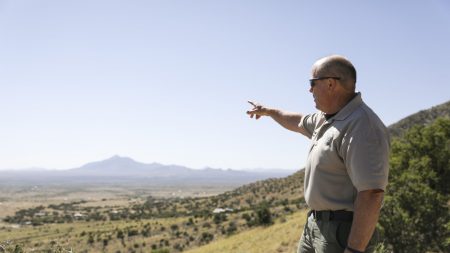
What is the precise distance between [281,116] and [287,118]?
138 mm

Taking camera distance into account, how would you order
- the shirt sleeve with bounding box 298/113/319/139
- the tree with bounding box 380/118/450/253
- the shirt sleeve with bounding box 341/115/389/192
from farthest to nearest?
the tree with bounding box 380/118/450/253 → the shirt sleeve with bounding box 298/113/319/139 → the shirt sleeve with bounding box 341/115/389/192

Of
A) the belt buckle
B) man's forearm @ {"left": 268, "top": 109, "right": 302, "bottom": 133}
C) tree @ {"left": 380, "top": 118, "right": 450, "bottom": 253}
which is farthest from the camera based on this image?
tree @ {"left": 380, "top": 118, "right": 450, "bottom": 253}

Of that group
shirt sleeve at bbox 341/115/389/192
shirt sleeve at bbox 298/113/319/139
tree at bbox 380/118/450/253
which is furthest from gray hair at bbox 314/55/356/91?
tree at bbox 380/118/450/253

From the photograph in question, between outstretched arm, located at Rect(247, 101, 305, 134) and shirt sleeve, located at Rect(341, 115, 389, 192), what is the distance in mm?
1418

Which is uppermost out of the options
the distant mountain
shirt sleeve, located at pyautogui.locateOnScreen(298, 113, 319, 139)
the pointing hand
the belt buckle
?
the distant mountain

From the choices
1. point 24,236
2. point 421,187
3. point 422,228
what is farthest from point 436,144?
point 24,236

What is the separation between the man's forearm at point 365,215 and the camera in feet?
9.83

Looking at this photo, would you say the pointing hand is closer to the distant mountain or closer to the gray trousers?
the gray trousers

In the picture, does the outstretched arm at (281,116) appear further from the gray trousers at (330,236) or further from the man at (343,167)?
the gray trousers at (330,236)

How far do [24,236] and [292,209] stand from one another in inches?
1470

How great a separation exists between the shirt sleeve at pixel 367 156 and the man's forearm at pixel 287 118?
1.50m

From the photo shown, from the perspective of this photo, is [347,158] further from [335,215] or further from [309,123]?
[309,123]

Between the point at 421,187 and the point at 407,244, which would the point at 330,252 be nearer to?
the point at 407,244

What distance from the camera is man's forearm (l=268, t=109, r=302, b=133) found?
15.6ft
